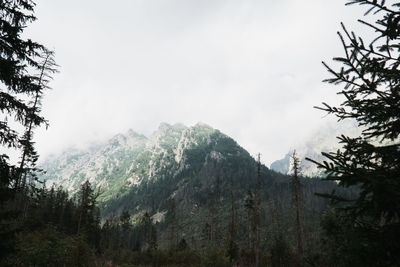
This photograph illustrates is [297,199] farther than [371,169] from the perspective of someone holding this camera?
Yes

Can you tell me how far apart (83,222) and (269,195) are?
124479mm

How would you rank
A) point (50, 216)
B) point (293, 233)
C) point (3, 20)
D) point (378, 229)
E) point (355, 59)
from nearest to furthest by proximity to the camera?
point (378, 229), point (355, 59), point (3, 20), point (50, 216), point (293, 233)

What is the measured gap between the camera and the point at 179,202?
6644 inches

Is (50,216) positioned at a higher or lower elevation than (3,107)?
lower

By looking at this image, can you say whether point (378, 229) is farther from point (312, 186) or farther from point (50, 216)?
point (312, 186)

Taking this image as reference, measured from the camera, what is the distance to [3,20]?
8.15 meters

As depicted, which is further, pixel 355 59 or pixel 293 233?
pixel 293 233

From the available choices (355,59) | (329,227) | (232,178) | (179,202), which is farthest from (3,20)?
(232,178)

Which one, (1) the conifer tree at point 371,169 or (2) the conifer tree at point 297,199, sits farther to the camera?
(2) the conifer tree at point 297,199

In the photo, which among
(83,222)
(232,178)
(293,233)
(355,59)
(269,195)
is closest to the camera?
(355,59)

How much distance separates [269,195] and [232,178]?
4652 centimetres

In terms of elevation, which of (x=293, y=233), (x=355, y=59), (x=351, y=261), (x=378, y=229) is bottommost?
(x=293, y=233)

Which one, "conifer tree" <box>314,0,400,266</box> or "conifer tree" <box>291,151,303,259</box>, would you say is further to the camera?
"conifer tree" <box>291,151,303,259</box>

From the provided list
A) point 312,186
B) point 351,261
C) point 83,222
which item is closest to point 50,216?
point 83,222
